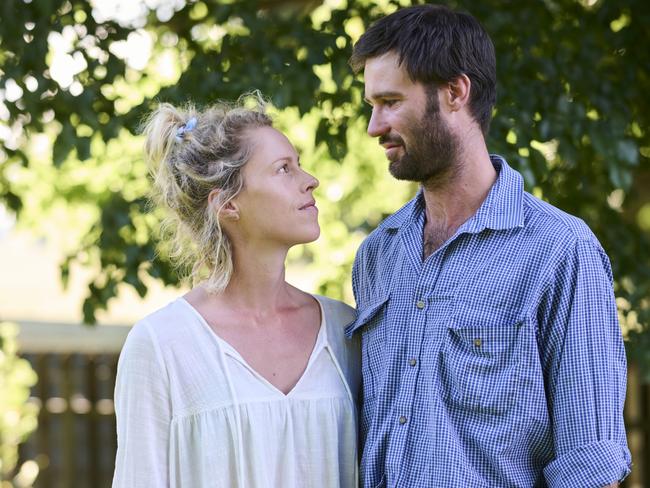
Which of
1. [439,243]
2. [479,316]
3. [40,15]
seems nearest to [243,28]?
[40,15]

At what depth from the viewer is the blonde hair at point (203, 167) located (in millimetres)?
2660

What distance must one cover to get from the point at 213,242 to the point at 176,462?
0.58 m

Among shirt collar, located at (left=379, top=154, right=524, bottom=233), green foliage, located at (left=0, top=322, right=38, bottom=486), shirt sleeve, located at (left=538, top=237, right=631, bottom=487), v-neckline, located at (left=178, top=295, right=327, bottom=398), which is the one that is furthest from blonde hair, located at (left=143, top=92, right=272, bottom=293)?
green foliage, located at (left=0, top=322, right=38, bottom=486)

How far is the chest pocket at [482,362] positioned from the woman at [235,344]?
364 millimetres

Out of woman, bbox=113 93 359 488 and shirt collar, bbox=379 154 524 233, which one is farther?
woman, bbox=113 93 359 488

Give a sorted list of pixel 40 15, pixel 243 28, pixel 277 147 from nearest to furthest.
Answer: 1. pixel 277 147
2. pixel 40 15
3. pixel 243 28

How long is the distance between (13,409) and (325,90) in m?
3.63

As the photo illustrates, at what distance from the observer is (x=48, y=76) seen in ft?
12.6

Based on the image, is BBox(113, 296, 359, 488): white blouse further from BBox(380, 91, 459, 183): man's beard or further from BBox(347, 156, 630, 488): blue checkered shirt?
BBox(380, 91, 459, 183): man's beard

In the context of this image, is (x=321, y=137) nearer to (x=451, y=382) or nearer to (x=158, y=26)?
(x=158, y=26)

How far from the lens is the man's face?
2451 millimetres

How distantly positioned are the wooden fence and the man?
5.61 m

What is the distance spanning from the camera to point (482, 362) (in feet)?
7.53

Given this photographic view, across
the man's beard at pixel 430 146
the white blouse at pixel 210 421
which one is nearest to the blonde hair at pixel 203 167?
the white blouse at pixel 210 421
